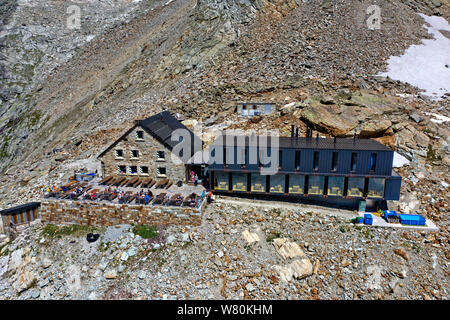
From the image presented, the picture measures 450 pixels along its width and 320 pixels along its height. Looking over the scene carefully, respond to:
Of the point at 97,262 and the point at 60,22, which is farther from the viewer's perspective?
the point at 60,22

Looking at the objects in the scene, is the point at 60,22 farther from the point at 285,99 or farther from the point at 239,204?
the point at 239,204

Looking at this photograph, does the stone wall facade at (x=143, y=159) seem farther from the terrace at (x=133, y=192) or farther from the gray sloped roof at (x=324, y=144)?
the gray sloped roof at (x=324, y=144)

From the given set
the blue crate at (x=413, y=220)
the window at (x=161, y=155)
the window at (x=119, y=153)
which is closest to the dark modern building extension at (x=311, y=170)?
the blue crate at (x=413, y=220)

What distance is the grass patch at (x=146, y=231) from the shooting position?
24.1 m

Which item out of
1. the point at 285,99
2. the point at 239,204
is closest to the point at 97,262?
the point at 239,204

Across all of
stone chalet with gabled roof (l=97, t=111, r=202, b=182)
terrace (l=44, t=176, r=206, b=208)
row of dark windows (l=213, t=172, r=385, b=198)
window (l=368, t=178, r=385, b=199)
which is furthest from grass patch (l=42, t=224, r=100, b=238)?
window (l=368, t=178, r=385, b=199)

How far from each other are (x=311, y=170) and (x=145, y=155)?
1590 cm

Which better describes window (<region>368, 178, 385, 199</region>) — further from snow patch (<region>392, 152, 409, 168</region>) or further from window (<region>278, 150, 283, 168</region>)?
window (<region>278, 150, 283, 168</region>)

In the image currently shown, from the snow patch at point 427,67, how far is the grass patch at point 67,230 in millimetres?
44236

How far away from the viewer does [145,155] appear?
28875mm

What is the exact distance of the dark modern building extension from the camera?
25172mm

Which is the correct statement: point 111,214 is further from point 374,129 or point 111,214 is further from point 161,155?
point 374,129

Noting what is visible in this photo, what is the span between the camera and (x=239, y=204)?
26812 mm

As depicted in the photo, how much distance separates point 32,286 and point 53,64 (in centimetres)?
7823
